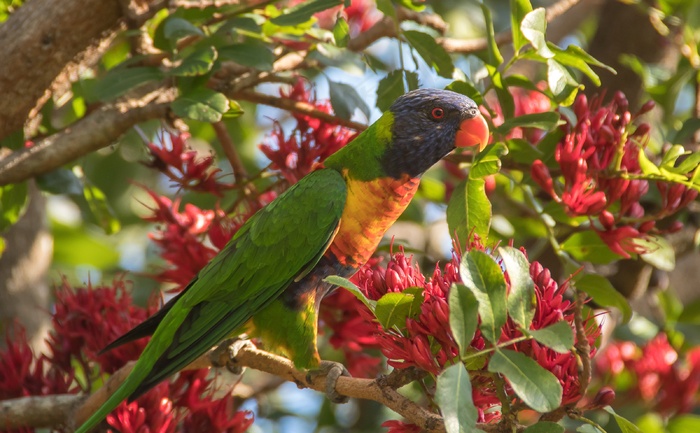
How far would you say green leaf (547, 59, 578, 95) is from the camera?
196cm

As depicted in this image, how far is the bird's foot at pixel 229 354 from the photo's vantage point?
229 centimetres

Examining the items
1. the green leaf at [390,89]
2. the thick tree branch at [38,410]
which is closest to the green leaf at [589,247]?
the green leaf at [390,89]

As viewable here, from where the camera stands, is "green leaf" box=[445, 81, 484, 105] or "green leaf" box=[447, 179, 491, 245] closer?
"green leaf" box=[447, 179, 491, 245]

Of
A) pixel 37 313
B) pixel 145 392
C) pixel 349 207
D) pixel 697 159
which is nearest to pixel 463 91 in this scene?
pixel 349 207

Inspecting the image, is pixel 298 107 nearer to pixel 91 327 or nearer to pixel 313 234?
pixel 313 234

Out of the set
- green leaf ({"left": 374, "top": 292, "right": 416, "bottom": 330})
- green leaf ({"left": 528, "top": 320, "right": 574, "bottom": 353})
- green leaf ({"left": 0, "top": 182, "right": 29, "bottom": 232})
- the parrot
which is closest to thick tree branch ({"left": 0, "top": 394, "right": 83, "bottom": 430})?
the parrot

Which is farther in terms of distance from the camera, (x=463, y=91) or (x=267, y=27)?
(x=267, y=27)

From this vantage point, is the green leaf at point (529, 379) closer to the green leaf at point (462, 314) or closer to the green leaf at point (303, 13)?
the green leaf at point (462, 314)

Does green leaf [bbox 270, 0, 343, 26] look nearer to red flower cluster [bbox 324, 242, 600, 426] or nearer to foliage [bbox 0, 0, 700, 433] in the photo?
→ foliage [bbox 0, 0, 700, 433]

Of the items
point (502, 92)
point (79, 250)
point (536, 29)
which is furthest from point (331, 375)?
point (79, 250)

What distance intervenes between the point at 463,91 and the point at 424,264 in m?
1.20

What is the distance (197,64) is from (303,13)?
319 millimetres

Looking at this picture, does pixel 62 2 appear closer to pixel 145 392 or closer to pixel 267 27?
pixel 267 27

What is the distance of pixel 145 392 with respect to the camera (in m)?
1.98
